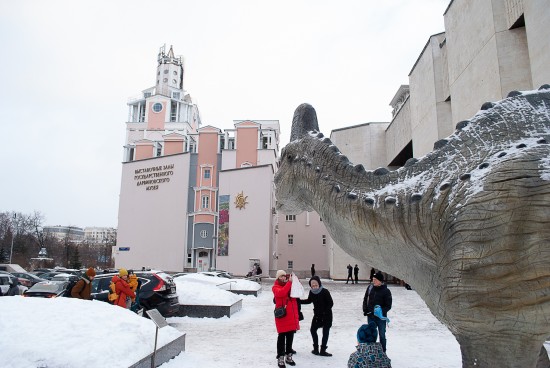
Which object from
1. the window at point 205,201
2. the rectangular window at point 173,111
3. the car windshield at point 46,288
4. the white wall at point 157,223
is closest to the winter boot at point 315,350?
the car windshield at point 46,288

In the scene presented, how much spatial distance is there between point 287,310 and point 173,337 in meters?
1.94

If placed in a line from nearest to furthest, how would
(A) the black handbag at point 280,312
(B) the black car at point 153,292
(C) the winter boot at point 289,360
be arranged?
(A) the black handbag at point 280,312 < (C) the winter boot at point 289,360 < (B) the black car at point 153,292

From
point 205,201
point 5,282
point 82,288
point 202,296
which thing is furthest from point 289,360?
point 205,201

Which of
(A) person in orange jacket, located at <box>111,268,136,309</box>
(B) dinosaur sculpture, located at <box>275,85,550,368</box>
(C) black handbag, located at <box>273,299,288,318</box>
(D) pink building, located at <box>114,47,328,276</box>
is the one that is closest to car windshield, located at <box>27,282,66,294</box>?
(A) person in orange jacket, located at <box>111,268,136,309</box>

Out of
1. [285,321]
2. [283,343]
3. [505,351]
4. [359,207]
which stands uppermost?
[359,207]

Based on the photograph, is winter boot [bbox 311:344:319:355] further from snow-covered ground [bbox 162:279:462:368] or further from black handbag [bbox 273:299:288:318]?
black handbag [bbox 273:299:288:318]

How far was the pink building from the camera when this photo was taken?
3798 cm

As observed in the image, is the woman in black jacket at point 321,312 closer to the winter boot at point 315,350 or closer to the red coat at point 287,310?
the winter boot at point 315,350

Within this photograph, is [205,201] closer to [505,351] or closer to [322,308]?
[322,308]

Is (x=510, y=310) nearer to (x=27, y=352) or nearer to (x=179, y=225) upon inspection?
(x=27, y=352)

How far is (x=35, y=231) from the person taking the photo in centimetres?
6775

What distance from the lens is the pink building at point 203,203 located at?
3798 cm

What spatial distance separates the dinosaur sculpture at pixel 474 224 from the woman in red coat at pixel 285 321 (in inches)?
134

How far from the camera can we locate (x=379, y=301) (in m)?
7.04
